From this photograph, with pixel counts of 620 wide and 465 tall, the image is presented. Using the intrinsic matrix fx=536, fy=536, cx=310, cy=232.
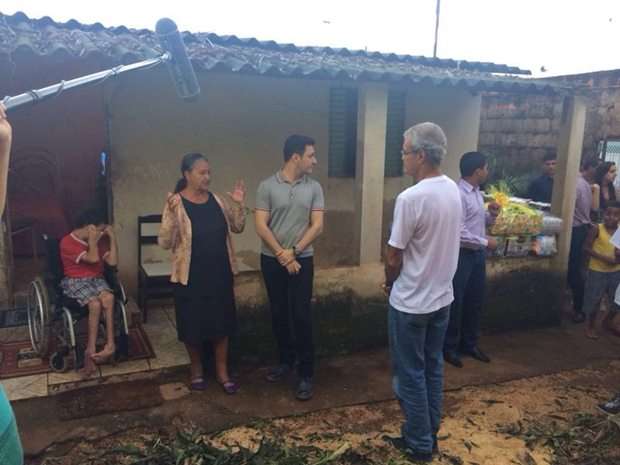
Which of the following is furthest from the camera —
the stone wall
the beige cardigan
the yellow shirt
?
the stone wall

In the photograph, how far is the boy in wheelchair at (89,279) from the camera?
4121 millimetres

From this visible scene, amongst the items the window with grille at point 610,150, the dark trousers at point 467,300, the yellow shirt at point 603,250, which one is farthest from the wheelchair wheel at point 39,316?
the window with grille at point 610,150

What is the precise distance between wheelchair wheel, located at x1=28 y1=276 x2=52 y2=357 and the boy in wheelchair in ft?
0.52

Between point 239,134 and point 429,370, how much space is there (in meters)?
4.03

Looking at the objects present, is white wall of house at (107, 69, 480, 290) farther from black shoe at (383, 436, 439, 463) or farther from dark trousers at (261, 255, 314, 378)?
black shoe at (383, 436, 439, 463)

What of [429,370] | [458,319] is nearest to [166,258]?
[458,319]

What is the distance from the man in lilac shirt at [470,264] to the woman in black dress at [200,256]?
183 cm

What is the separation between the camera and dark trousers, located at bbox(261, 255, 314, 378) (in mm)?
3893

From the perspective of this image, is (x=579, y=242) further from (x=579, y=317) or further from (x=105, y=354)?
(x=105, y=354)

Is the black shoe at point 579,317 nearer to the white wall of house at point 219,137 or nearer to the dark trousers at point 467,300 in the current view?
the dark trousers at point 467,300

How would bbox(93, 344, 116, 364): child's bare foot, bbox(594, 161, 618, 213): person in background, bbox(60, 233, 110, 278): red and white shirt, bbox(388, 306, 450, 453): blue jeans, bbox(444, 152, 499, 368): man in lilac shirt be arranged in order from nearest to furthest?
bbox(388, 306, 450, 453): blue jeans, bbox(93, 344, 116, 364): child's bare foot, bbox(60, 233, 110, 278): red and white shirt, bbox(444, 152, 499, 368): man in lilac shirt, bbox(594, 161, 618, 213): person in background

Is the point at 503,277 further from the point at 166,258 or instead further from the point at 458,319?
the point at 166,258

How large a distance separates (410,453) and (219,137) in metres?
4.24

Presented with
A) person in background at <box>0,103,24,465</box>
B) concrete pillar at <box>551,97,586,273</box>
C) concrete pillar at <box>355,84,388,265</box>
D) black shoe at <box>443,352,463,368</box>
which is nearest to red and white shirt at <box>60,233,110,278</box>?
concrete pillar at <box>355,84,388,265</box>
